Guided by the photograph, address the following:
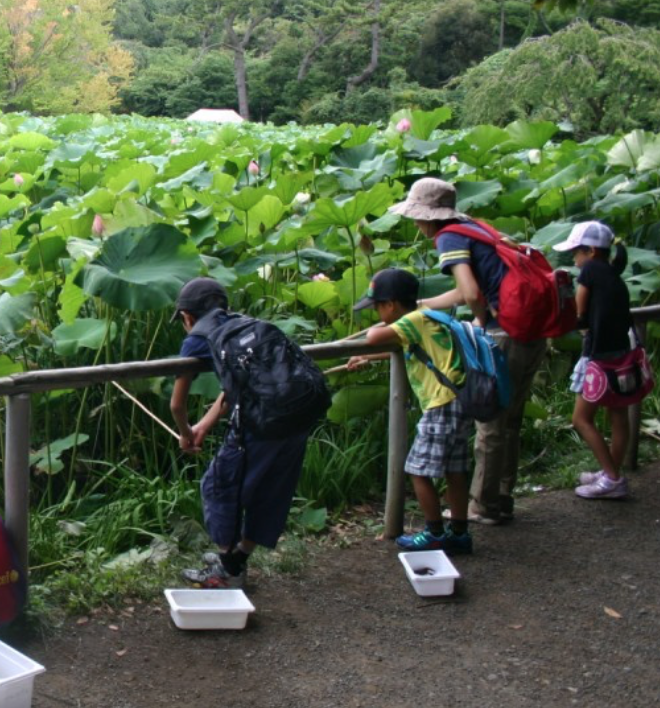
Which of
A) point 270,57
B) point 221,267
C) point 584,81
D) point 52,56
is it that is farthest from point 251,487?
point 270,57

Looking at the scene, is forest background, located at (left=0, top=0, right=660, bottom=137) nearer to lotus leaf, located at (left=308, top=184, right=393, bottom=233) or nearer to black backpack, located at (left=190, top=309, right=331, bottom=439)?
lotus leaf, located at (left=308, top=184, right=393, bottom=233)

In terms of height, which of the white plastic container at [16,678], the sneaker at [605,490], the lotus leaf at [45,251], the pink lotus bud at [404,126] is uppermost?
the pink lotus bud at [404,126]

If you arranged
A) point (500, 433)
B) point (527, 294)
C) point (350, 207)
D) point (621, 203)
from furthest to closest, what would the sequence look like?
1. point (621, 203)
2. point (350, 207)
3. point (500, 433)
4. point (527, 294)

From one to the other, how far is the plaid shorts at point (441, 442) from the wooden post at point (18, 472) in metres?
1.45

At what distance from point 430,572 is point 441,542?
263 millimetres

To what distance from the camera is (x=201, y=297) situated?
12.4 ft

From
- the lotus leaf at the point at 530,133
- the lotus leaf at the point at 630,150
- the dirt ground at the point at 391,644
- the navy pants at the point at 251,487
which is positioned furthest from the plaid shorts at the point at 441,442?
the lotus leaf at the point at 530,133

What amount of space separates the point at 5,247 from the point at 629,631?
131 inches

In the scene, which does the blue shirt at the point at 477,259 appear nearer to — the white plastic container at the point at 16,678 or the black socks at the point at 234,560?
the black socks at the point at 234,560

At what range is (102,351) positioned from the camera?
520 centimetres

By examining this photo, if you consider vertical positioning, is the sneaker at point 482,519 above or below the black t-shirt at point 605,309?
below

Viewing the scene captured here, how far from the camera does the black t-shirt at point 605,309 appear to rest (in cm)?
487

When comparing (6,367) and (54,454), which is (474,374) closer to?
(6,367)

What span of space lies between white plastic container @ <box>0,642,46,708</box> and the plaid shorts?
169 centimetres
